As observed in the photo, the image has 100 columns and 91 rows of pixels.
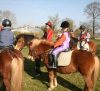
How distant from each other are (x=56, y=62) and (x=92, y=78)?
1399 mm

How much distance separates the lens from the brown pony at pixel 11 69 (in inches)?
268

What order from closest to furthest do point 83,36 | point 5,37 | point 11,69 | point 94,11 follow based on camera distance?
point 11,69, point 5,37, point 83,36, point 94,11

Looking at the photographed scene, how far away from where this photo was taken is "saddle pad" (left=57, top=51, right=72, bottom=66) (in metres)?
8.21

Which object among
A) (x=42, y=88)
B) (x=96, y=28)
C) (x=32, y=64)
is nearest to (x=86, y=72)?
(x=42, y=88)

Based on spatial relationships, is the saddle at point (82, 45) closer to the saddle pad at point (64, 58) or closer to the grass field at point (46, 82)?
the grass field at point (46, 82)

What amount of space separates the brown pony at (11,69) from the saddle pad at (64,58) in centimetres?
181

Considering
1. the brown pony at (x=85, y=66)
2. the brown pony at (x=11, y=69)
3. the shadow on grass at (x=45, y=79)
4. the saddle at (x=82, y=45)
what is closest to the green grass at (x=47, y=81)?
the shadow on grass at (x=45, y=79)

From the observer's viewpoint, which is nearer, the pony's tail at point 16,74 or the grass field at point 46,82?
the pony's tail at point 16,74

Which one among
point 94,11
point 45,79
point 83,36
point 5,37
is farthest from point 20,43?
point 94,11

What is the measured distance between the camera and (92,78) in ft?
A: 25.9

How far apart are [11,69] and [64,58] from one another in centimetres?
215

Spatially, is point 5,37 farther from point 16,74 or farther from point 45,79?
point 45,79

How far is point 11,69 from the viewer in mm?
6820

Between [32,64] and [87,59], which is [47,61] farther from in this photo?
[32,64]
